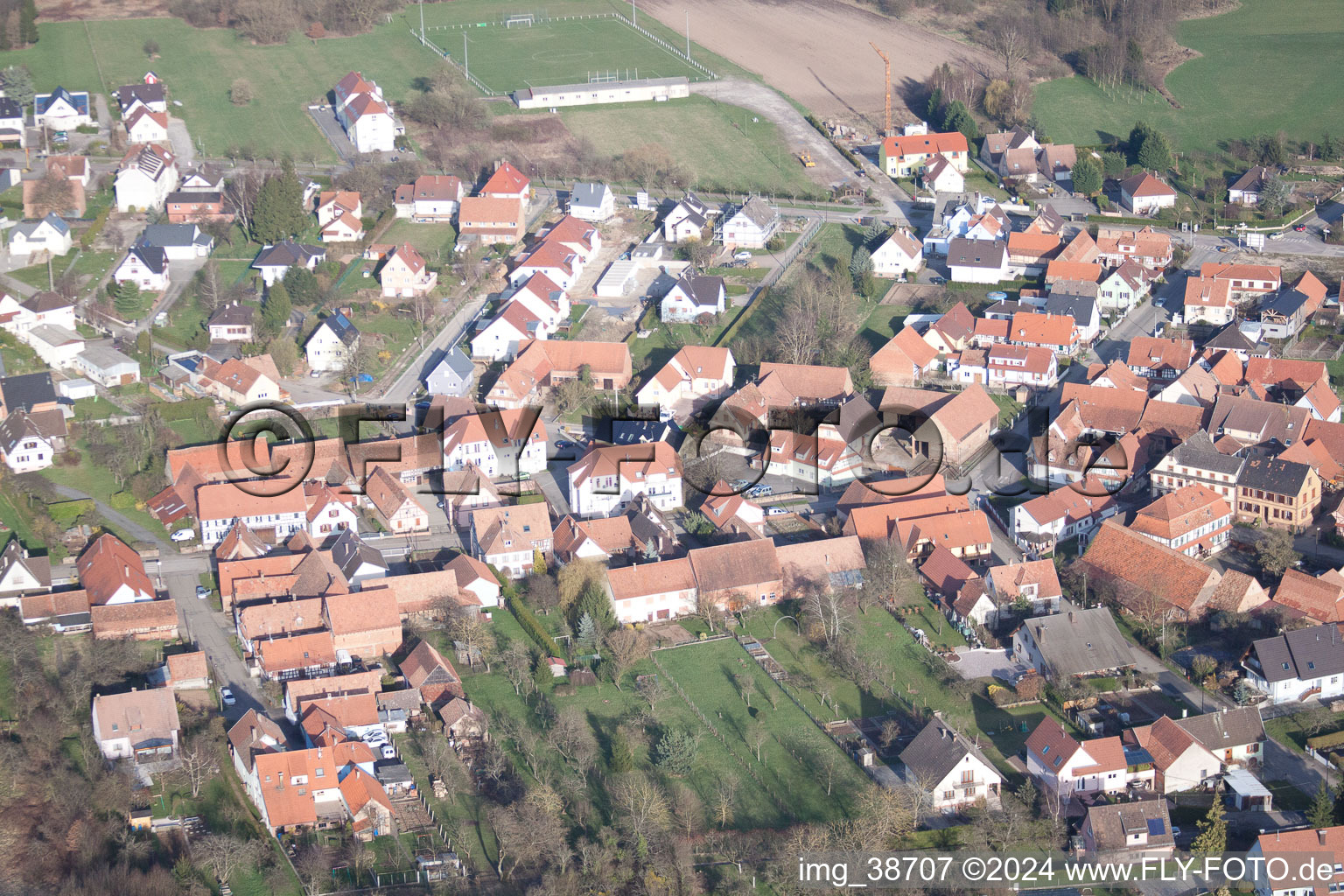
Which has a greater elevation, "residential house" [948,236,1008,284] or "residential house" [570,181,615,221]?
"residential house" [948,236,1008,284]

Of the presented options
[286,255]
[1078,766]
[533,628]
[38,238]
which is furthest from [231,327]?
[1078,766]

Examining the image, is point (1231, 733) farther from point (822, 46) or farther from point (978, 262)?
point (822, 46)

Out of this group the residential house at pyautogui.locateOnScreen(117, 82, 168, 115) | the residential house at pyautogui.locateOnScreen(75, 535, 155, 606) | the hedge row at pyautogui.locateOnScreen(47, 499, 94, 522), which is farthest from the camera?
the residential house at pyautogui.locateOnScreen(117, 82, 168, 115)

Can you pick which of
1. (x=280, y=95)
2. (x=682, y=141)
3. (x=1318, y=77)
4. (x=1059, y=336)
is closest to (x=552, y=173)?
(x=682, y=141)

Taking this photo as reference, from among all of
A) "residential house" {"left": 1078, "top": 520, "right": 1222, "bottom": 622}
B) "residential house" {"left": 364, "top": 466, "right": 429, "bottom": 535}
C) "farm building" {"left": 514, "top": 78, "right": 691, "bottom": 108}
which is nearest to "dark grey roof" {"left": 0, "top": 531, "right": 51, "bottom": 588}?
"residential house" {"left": 364, "top": 466, "right": 429, "bottom": 535}

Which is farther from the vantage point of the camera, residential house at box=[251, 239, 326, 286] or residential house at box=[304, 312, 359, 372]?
residential house at box=[251, 239, 326, 286]

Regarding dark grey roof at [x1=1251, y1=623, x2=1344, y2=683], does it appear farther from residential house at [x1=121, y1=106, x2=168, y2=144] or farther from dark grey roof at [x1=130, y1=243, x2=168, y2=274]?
residential house at [x1=121, y1=106, x2=168, y2=144]

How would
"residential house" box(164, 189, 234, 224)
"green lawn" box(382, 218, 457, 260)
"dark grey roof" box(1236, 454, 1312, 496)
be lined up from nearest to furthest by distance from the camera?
"dark grey roof" box(1236, 454, 1312, 496)
"green lawn" box(382, 218, 457, 260)
"residential house" box(164, 189, 234, 224)
